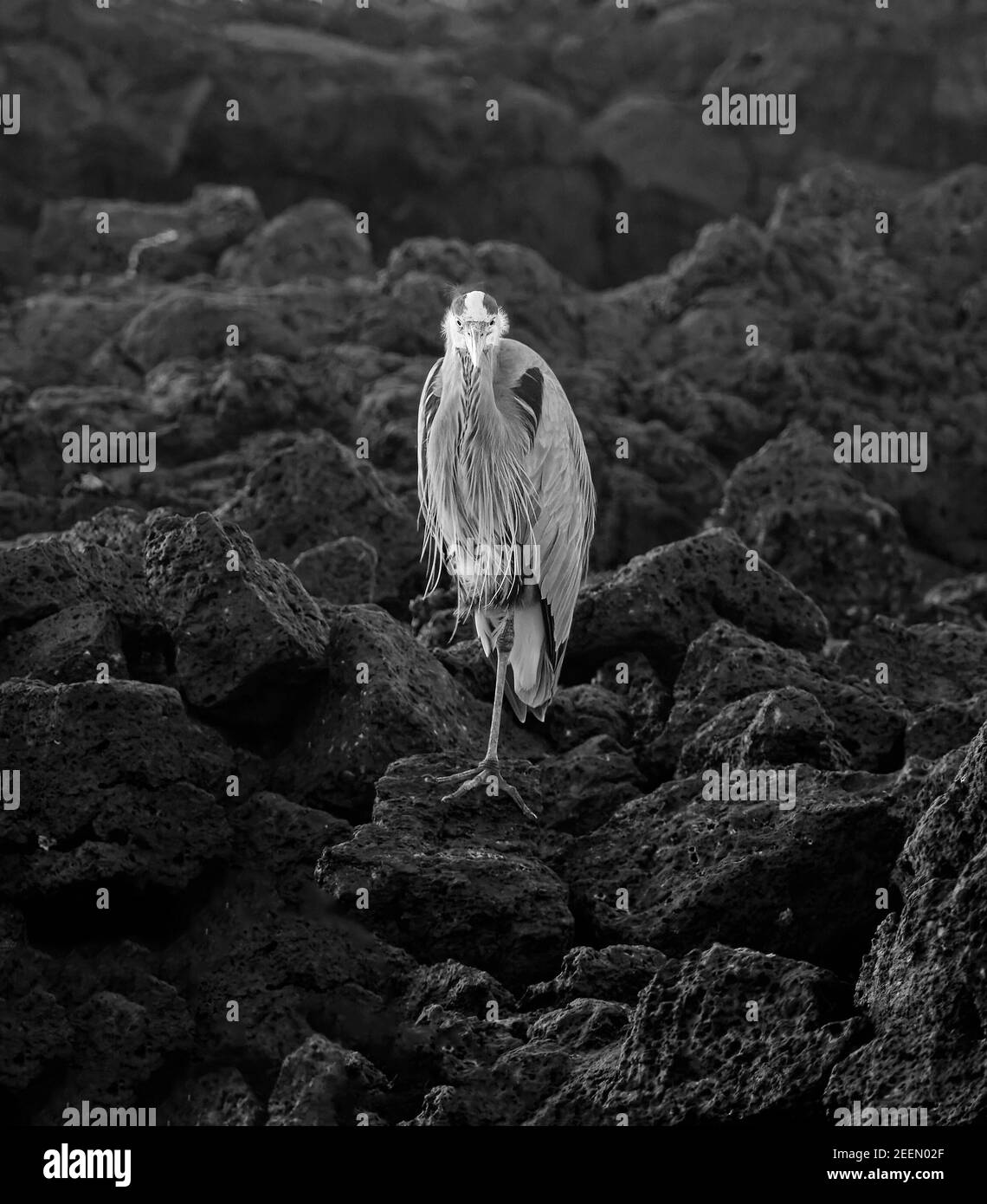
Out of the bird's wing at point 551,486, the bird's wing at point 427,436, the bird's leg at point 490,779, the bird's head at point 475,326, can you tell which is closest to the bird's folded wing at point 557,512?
the bird's wing at point 551,486

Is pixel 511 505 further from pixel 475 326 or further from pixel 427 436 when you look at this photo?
pixel 475 326

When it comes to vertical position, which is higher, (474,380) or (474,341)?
(474,341)

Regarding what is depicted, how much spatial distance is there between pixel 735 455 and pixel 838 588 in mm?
5234

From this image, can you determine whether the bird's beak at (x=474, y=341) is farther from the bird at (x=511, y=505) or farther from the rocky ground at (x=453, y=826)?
the rocky ground at (x=453, y=826)

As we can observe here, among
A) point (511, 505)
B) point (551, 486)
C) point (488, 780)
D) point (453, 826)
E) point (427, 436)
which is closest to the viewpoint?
point (453, 826)

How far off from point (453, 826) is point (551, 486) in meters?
2.21

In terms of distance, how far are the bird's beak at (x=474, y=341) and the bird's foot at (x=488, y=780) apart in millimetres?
2075

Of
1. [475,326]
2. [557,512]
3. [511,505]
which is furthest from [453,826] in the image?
[475,326]

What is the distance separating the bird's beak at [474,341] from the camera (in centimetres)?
961

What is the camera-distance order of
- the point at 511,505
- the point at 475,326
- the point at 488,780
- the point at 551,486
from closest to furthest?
the point at 488,780 < the point at 475,326 < the point at 511,505 < the point at 551,486

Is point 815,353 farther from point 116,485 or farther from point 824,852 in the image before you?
point 824,852

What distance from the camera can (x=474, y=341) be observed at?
964 centimetres

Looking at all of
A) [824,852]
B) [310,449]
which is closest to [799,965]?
[824,852]

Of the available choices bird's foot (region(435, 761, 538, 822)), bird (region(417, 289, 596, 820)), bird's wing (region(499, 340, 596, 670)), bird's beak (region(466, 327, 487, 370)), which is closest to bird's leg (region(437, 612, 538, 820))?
bird's foot (region(435, 761, 538, 822))
